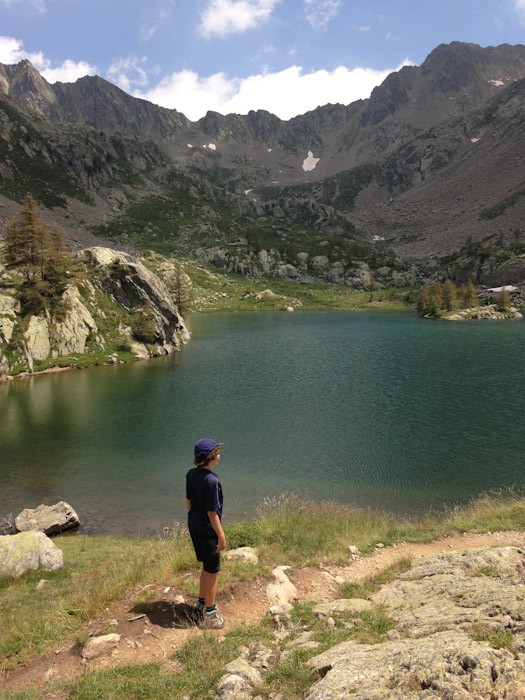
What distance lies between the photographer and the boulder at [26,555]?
1584cm

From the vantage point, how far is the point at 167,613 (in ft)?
34.4

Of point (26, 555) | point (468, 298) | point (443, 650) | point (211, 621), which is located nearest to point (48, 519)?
point (26, 555)

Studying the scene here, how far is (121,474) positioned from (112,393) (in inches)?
966

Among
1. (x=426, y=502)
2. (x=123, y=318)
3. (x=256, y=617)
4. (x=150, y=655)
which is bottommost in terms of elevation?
(x=426, y=502)

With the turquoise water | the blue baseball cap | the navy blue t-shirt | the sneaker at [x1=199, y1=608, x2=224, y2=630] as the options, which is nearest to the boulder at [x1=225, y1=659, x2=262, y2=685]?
the sneaker at [x1=199, y1=608, x2=224, y2=630]

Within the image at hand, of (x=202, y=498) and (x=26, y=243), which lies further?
(x=26, y=243)

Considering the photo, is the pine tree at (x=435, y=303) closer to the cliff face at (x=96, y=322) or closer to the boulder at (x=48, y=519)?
the cliff face at (x=96, y=322)

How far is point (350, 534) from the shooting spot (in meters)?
17.6

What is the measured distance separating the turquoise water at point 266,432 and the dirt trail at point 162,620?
1018 centimetres

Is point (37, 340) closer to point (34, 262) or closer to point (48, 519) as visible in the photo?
point (34, 262)

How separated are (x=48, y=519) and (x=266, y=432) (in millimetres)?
19226

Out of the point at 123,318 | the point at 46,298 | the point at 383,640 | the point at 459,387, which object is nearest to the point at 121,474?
the point at 383,640

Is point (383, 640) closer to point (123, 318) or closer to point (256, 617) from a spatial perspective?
point (256, 617)

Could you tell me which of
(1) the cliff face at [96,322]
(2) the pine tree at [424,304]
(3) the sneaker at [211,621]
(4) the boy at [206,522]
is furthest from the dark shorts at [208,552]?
(2) the pine tree at [424,304]
